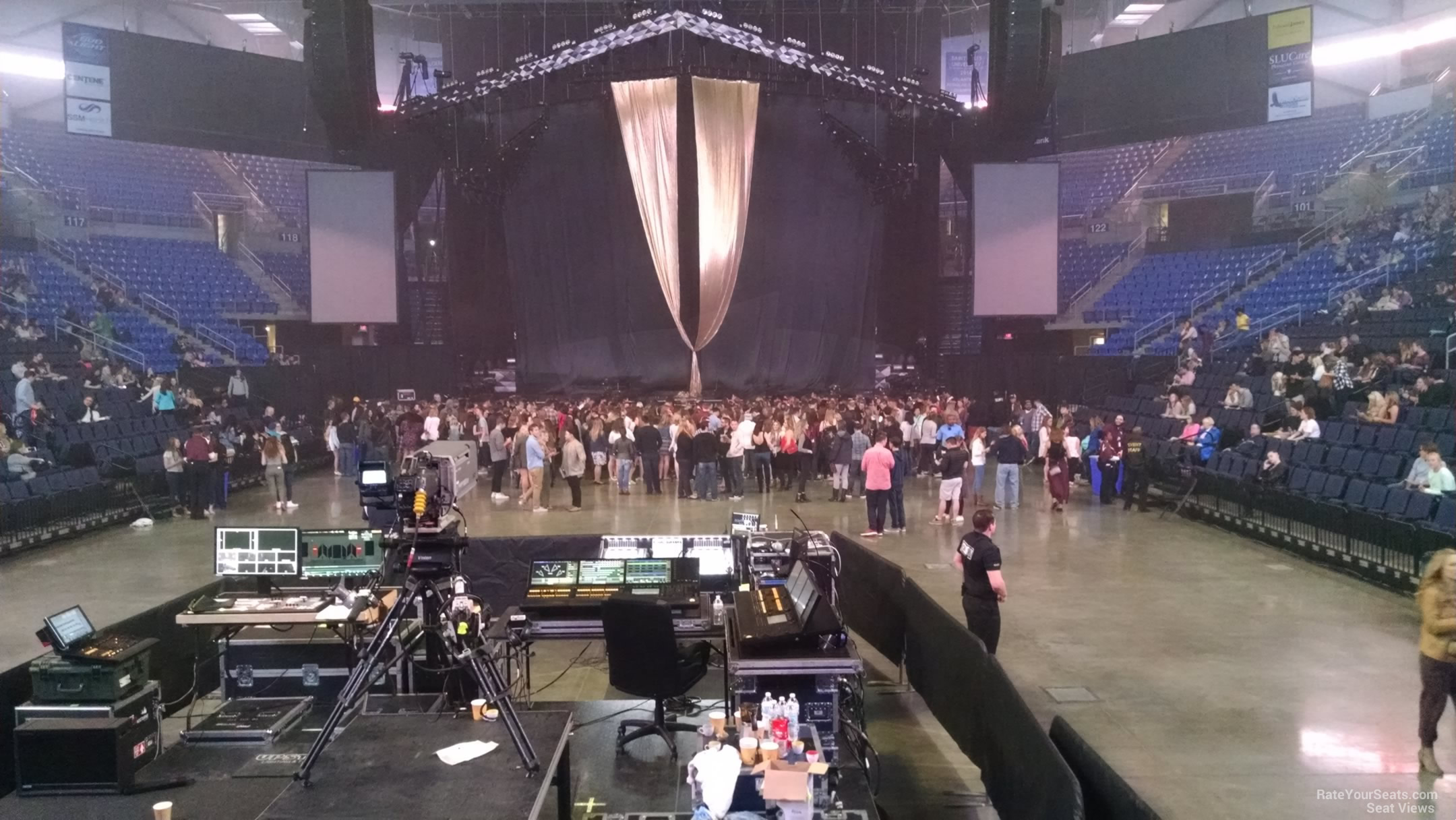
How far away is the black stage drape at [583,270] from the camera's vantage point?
21266 millimetres

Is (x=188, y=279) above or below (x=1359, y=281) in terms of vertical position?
above

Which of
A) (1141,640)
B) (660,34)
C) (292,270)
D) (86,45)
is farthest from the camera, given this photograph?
(292,270)

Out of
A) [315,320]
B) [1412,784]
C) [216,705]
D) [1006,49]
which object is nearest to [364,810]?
[216,705]

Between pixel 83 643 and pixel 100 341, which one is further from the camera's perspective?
pixel 100 341

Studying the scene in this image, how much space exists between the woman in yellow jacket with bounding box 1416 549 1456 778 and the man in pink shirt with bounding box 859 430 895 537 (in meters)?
6.01

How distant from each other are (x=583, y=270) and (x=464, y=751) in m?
19.4

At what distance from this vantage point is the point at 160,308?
71.1ft

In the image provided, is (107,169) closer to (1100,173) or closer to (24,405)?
(24,405)

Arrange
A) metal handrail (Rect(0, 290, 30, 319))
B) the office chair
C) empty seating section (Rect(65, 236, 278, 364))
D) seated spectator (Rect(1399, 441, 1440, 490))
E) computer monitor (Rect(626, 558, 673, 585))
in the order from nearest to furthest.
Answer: the office chair
computer monitor (Rect(626, 558, 673, 585))
seated spectator (Rect(1399, 441, 1440, 490))
metal handrail (Rect(0, 290, 30, 319))
empty seating section (Rect(65, 236, 278, 364))

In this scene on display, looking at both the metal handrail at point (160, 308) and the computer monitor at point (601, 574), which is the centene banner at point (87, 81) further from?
the computer monitor at point (601, 574)

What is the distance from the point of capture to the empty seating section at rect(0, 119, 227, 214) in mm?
23812

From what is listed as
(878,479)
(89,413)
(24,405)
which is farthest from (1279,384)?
(24,405)

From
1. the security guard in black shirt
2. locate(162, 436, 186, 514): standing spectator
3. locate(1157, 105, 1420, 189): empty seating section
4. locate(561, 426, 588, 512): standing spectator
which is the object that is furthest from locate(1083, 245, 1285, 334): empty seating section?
locate(162, 436, 186, 514): standing spectator

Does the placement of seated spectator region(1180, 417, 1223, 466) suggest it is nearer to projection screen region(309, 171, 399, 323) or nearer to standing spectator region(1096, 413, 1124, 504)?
standing spectator region(1096, 413, 1124, 504)
